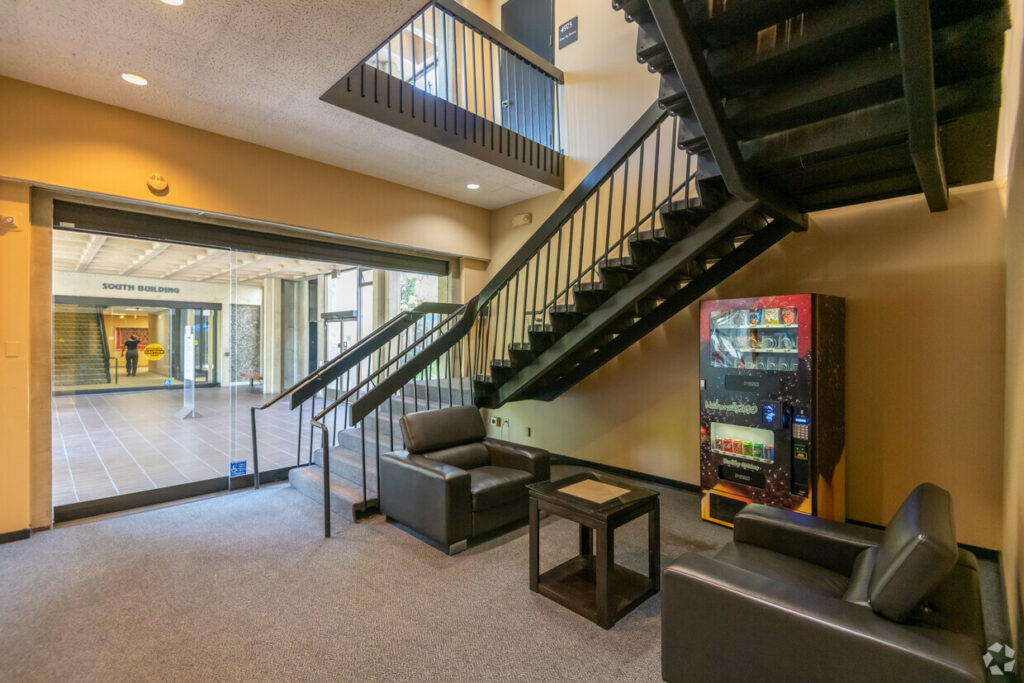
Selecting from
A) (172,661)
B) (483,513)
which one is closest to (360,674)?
(172,661)

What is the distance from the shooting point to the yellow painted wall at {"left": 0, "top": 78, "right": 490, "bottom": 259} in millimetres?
3268

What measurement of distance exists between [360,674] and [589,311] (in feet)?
9.36

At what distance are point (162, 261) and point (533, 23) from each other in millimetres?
5554

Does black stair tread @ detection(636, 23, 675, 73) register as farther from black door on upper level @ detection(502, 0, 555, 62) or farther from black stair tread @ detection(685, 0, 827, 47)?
black door on upper level @ detection(502, 0, 555, 62)

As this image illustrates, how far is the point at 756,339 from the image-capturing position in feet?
11.4

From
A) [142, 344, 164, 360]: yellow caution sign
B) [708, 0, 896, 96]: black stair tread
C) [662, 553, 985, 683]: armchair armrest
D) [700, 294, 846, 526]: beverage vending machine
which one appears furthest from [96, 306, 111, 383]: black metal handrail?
[700, 294, 846, 526]: beverage vending machine

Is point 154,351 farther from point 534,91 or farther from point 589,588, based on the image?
point 534,91

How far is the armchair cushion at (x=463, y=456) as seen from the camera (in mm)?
3762

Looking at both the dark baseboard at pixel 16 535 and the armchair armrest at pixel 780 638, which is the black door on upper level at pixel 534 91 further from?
the dark baseboard at pixel 16 535

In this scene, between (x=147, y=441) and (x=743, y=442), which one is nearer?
(x=743, y=442)

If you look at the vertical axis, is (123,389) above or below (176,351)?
below

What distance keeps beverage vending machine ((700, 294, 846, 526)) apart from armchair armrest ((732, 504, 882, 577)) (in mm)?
1059

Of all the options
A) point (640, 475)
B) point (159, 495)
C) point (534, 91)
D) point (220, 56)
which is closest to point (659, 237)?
point (640, 475)

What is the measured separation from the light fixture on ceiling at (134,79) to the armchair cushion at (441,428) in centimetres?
306
